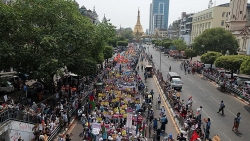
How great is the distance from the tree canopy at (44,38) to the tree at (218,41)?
3593 centimetres

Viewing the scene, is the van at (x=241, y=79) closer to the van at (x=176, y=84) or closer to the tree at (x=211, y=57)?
the tree at (x=211, y=57)

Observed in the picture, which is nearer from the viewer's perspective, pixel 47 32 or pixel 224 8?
pixel 47 32

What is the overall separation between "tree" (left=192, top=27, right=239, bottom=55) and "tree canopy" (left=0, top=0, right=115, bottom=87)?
35.9 m

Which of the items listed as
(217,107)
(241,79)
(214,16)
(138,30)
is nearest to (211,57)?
(241,79)

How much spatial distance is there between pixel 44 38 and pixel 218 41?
43.8m

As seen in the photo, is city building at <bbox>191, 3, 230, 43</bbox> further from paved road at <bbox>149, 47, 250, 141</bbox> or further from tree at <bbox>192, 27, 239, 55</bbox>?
paved road at <bbox>149, 47, 250, 141</bbox>

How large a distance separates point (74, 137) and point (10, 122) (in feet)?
15.0

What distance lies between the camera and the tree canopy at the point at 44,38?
19.7 m

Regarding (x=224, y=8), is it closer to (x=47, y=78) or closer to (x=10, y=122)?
(x=47, y=78)

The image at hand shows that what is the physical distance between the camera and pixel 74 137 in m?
16.1

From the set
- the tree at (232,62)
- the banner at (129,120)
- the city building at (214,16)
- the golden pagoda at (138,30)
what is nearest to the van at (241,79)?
the tree at (232,62)

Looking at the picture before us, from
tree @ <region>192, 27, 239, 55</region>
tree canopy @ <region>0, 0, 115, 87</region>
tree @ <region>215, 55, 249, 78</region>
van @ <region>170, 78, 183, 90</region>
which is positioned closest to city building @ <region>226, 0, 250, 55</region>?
tree @ <region>192, 27, 239, 55</region>

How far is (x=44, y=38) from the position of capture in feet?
64.0

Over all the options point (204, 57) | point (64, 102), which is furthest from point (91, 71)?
point (204, 57)
